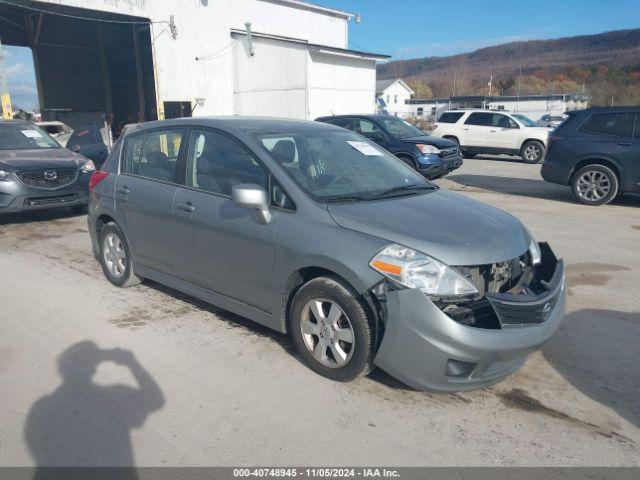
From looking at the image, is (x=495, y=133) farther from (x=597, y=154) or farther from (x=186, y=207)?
(x=186, y=207)

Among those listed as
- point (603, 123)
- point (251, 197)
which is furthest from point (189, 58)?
point (251, 197)

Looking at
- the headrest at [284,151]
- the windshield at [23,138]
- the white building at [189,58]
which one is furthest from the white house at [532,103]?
the headrest at [284,151]

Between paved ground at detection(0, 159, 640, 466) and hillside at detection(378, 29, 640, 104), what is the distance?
80.6 meters

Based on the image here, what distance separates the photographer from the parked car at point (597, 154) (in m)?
9.29

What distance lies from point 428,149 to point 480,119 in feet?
25.8

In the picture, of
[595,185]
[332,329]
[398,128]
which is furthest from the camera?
[398,128]

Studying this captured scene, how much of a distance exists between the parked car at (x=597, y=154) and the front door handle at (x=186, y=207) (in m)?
8.17

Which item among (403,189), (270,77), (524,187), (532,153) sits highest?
(270,77)

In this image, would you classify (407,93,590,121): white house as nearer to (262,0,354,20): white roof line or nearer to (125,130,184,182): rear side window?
(262,0,354,20): white roof line

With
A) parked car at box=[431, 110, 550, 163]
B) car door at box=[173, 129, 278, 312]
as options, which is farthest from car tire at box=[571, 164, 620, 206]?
parked car at box=[431, 110, 550, 163]

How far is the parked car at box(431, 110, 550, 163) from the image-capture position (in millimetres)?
17750

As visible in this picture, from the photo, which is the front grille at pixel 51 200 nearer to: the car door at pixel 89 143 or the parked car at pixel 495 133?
the car door at pixel 89 143

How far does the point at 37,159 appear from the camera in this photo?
8516 millimetres

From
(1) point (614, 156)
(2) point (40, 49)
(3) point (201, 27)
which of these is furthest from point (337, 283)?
(2) point (40, 49)
